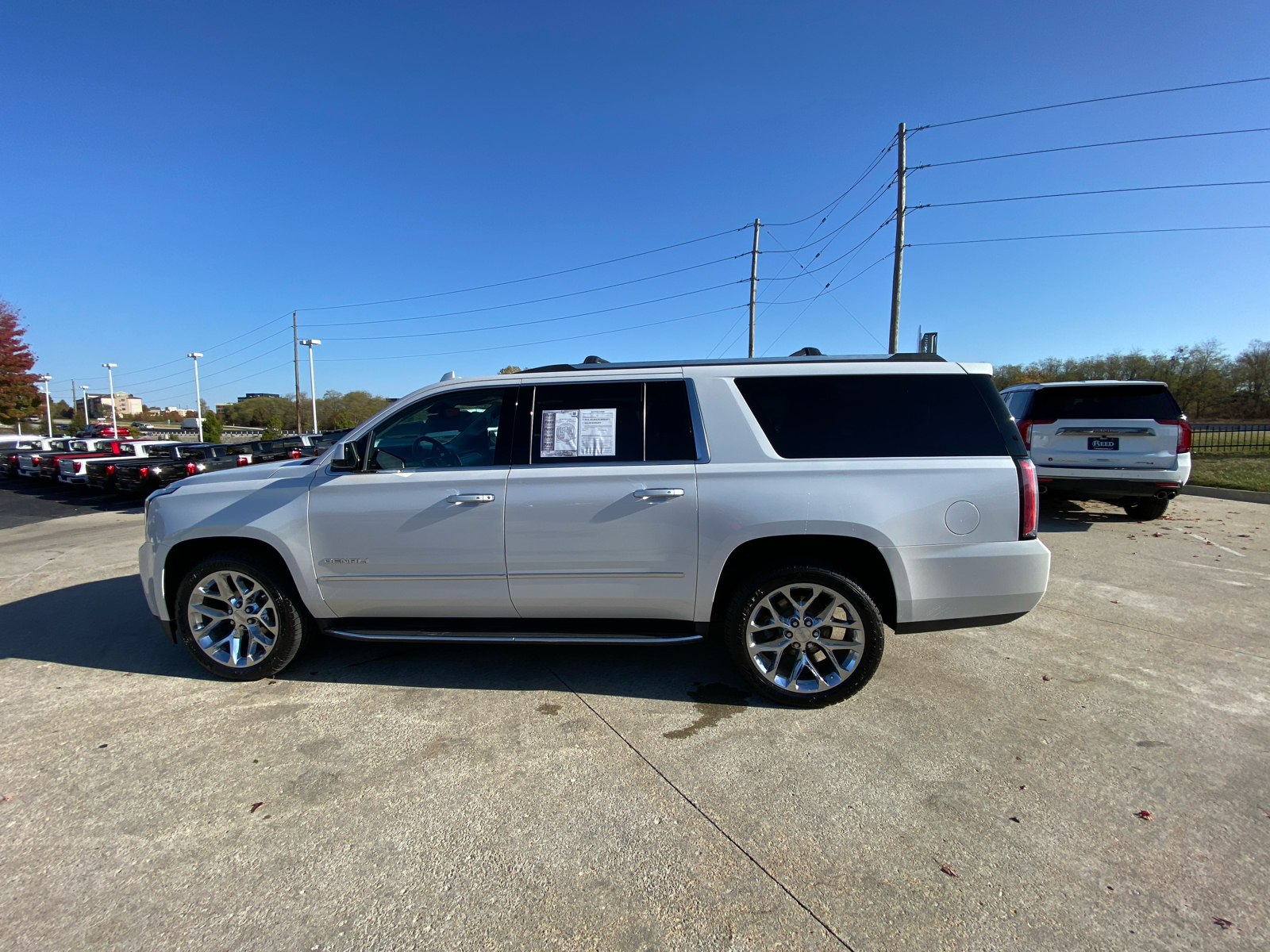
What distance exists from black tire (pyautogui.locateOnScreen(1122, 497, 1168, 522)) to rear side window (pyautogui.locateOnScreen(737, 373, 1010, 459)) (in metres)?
6.87

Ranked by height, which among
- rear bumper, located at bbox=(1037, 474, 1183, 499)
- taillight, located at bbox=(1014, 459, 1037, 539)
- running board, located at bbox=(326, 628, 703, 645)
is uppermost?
taillight, located at bbox=(1014, 459, 1037, 539)

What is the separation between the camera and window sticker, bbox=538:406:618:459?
3422 mm

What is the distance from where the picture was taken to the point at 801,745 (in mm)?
2928

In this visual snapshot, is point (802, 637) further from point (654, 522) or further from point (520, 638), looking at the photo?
point (520, 638)

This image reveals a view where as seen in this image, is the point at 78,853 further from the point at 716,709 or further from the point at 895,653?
the point at 895,653

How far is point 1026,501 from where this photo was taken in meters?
3.15

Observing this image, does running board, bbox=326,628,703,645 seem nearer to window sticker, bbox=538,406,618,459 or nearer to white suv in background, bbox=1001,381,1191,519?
window sticker, bbox=538,406,618,459

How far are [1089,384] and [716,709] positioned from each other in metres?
7.13

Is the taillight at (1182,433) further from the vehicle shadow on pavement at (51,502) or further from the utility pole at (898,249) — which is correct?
Result: the vehicle shadow on pavement at (51,502)

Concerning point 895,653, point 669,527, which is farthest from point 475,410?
point 895,653

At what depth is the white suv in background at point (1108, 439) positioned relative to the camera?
7156 millimetres

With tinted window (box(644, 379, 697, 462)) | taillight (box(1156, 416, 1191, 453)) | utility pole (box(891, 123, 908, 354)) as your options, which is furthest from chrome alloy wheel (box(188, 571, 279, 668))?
utility pole (box(891, 123, 908, 354))

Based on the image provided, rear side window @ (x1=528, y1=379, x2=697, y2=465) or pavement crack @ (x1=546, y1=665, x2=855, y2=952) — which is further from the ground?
rear side window @ (x1=528, y1=379, x2=697, y2=465)

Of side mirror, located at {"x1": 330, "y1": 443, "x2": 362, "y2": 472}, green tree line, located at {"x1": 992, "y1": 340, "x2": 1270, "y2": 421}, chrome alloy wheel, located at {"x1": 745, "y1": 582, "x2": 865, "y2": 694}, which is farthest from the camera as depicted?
green tree line, located at {"x1": 992, "y1": 340, "x2": 1270, "y2": 421}
